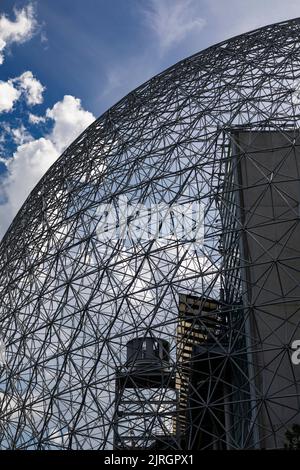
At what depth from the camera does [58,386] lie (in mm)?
16094

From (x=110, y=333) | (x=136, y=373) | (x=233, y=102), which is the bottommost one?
(x=136, y=373)

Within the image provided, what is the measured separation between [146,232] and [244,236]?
4965 millimetres

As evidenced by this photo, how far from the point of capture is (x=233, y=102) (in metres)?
18.5

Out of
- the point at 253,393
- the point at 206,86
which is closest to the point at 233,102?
the point at 206,86

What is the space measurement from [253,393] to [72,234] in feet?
25.9

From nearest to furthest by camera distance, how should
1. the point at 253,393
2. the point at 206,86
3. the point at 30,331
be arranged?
1. the point at 253,393
2. the point at 30,331
3. the point at 206,86

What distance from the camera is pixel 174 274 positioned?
595 inches

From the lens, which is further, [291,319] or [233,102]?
[233,102]

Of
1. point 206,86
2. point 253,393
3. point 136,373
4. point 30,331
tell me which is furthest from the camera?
point 206,86

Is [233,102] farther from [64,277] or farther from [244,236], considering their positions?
[64,277]

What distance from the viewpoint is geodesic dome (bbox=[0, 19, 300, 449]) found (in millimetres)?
14328

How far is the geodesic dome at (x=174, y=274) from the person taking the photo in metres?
14.3

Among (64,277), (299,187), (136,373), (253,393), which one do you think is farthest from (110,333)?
(299,187)

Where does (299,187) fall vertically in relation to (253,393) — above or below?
above
